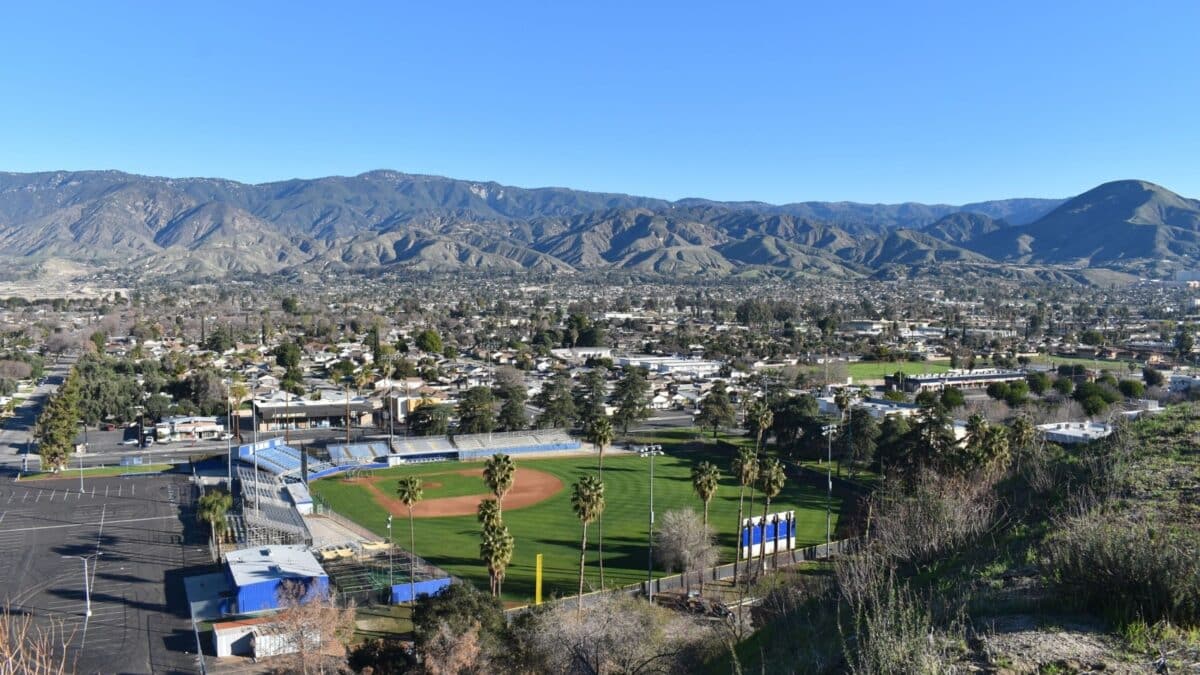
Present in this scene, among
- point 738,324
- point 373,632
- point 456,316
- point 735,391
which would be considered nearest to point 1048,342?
point 738,324

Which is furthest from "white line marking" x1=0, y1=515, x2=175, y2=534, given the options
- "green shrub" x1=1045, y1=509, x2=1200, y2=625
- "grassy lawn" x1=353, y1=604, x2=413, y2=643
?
"green shrub" x1=1045, y1=509, x2=1200, y2=625

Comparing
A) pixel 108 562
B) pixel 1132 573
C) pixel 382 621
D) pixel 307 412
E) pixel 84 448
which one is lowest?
pixel 382 621

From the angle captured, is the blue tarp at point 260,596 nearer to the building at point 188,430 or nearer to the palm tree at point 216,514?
the palm tree at point 216,514

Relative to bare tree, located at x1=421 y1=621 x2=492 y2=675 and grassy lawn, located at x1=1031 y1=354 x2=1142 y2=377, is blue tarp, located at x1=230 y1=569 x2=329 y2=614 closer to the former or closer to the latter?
bare tree, located at x1=421 y1=621 x2=492 y2=675

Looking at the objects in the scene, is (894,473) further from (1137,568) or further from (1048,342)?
(1048,342)

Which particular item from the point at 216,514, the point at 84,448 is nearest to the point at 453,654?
the point at 216,514

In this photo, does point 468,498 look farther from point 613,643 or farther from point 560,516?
point 613,643

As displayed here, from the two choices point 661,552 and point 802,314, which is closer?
point 661,552
